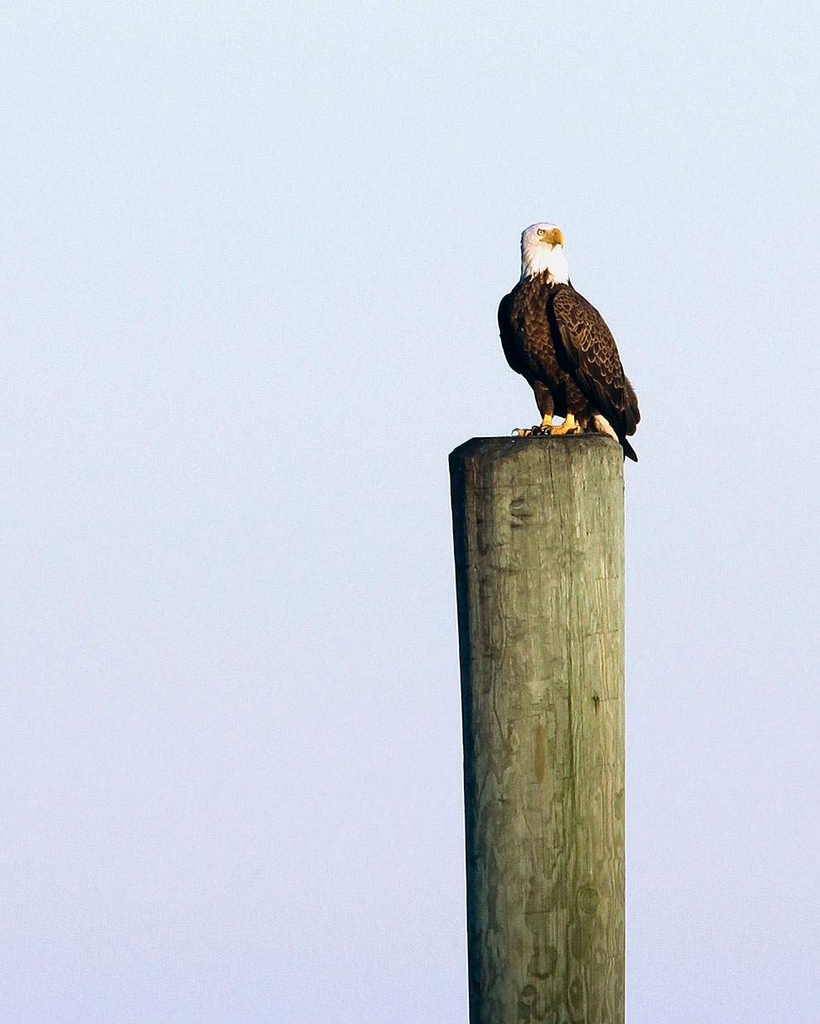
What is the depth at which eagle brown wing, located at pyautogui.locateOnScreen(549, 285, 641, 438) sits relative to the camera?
26.6 ft

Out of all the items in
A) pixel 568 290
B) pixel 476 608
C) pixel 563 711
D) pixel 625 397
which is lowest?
pixel 563 711

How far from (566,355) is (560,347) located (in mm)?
51

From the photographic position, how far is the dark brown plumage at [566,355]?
8117 mm

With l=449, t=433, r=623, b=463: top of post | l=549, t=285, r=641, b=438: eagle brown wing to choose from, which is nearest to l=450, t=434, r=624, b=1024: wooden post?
l=449, t=433, r=623, b=463: top of post

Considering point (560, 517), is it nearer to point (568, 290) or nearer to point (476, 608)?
point (476, 608)

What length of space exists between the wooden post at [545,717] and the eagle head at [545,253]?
4060mm

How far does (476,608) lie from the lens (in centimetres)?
443

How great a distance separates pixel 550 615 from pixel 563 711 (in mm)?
265

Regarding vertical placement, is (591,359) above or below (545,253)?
below

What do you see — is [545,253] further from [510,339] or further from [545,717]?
[545,717]

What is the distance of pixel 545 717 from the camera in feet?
14.4

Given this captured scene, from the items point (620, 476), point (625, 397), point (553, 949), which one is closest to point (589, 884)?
point (553, 949)

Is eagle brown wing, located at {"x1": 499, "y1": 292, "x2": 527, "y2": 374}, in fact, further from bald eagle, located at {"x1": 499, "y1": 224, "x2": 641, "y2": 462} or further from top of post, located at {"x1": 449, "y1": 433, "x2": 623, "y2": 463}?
top of post, located at {"x1": 449, "y1": 433, "x2": 623, "y2": 463}

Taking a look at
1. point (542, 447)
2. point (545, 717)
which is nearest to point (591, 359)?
point (542, 447)
